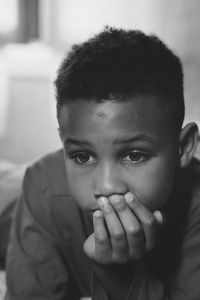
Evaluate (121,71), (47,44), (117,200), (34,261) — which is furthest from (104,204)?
(47,44)

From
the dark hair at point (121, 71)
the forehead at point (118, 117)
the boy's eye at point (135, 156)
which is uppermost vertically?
the dark hair at point (121, 71)

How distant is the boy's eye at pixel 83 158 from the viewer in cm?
87

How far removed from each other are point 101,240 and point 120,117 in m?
0.24

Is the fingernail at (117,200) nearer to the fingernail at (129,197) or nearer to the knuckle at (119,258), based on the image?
the fingernail at (129,197)

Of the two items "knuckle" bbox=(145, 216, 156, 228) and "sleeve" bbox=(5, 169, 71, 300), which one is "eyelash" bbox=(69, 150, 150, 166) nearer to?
"knuckle" bbox=(145, 216, 156, 228)

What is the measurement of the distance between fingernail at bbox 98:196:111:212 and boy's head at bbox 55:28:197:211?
10mm

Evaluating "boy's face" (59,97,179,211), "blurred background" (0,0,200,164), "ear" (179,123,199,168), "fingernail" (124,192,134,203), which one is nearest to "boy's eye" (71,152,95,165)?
"boy's face" (59,97,179,211)

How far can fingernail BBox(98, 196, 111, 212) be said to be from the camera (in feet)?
2.68

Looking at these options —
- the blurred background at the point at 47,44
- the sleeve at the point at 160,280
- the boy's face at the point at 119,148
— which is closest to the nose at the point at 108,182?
the boy's face at the point at 119,148

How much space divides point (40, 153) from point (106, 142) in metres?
1.57

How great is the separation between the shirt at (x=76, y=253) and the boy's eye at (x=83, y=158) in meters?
0.26

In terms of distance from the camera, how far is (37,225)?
1131 millimetres

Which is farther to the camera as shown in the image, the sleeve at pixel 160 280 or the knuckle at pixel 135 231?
the sleeve at pixel 160 280

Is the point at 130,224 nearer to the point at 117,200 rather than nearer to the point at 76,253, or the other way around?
the point at 117,200
